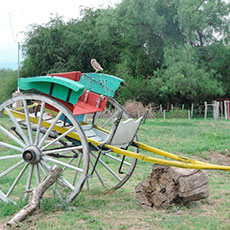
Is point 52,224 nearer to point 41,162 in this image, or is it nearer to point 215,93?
point 41,162

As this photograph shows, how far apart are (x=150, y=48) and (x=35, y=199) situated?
97.4 ft

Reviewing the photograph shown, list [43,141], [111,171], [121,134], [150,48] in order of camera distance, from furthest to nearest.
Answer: [150,48]
[111,171]
[121,134]
[43,141]

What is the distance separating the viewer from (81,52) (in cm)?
3225

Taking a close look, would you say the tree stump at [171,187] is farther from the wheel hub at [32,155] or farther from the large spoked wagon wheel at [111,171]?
the wheel hub at [32,155]

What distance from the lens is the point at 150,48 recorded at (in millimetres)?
33844

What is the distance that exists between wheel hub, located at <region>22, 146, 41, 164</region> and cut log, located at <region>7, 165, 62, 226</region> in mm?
324

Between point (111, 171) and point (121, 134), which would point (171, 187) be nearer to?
point (121, 134)

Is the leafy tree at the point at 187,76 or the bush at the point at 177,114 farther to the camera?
the leafy tree at the point at 187,76

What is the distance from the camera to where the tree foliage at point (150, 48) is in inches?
1188

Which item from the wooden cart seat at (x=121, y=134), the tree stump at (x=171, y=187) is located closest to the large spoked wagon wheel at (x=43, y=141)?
the wooden cart seat at (x=121, y=134)

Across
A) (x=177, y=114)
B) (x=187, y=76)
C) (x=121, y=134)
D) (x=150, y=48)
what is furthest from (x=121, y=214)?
(x=150, y=48)

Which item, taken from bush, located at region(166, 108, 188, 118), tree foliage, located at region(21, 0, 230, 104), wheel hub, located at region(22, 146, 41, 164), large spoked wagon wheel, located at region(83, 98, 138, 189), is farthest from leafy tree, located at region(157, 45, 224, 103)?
wheel hub, located at region(22, 146, 41, 164)

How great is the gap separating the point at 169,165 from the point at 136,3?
29.1 meters

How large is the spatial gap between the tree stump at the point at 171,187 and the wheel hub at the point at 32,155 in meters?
1.51
